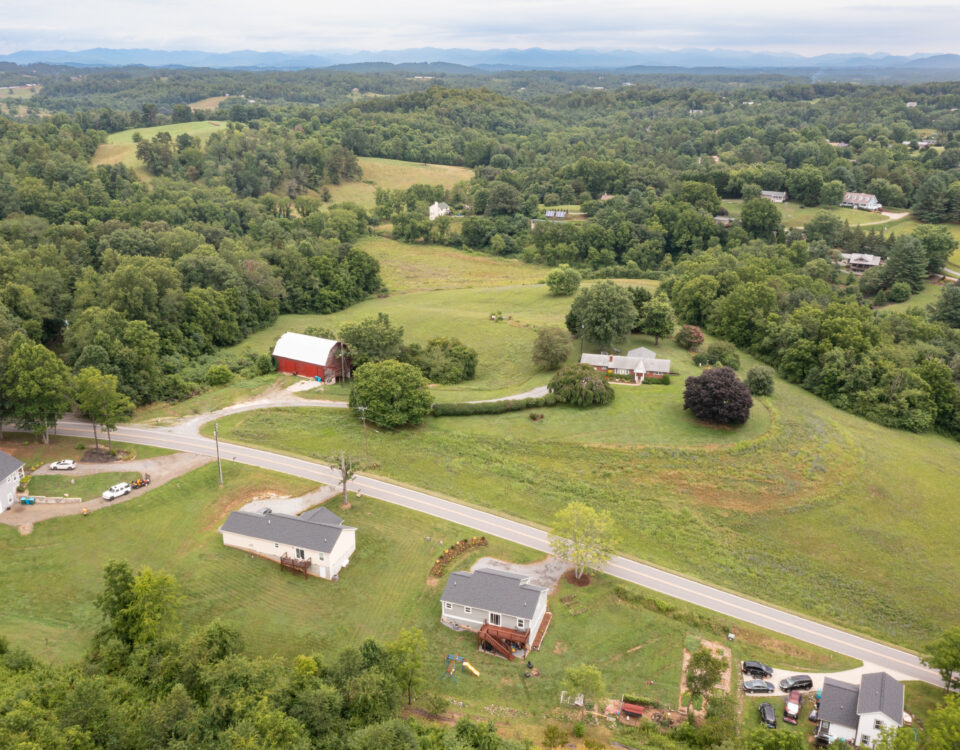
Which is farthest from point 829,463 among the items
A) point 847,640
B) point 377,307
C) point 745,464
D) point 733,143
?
point 733,143

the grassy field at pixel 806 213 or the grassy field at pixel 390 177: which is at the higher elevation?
the grassy field at pixel 390 177

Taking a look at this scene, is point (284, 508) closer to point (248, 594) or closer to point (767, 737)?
point (248, 594)

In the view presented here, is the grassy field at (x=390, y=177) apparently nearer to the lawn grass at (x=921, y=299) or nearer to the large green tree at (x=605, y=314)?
the large green tree at (x=605, y=314)

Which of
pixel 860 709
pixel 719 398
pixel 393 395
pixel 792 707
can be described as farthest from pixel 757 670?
pixel 393 395

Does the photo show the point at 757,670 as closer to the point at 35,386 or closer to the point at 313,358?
the point at 313,358

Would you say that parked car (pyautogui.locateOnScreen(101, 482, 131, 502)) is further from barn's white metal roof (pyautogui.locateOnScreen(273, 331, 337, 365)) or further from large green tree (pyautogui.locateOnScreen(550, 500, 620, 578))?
large green tree (pyautogui.locateOnScreen(550, 500, 620, 578))

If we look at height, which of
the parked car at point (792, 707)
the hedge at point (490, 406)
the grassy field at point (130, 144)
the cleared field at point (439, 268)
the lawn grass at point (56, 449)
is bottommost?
the parked car at point (792, 707)

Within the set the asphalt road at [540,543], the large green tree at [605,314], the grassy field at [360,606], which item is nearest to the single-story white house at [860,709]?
the grassy field at [360,606]
